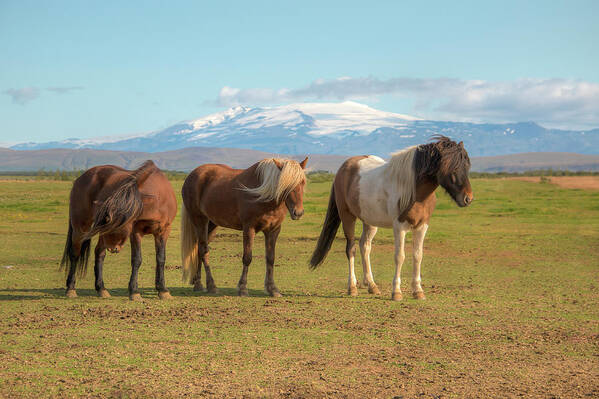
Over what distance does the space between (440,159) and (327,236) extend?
2.85m

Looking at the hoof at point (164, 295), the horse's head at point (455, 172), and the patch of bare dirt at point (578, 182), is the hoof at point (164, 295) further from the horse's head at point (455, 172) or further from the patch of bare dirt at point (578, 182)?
the patch of bare dirt at point (578, 182)

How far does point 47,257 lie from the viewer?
14.8 metres

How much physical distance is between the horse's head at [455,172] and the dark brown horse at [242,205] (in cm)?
210

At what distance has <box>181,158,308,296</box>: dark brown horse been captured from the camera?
958 cm

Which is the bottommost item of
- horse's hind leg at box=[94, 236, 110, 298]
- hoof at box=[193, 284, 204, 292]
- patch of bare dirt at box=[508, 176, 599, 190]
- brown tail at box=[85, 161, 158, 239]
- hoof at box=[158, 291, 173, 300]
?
hoof at box=[193, 284, 204, 292]

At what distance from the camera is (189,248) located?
1071cm

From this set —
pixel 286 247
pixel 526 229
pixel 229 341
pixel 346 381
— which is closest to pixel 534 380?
pixel 346 381

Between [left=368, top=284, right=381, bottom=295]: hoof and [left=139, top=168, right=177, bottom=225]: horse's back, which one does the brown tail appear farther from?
[left=368, top=284, right=381, bottom=295]: hoof

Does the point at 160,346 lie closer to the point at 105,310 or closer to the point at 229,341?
the point at 229,341

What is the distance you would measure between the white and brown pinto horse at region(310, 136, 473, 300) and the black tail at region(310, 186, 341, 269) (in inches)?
14.3

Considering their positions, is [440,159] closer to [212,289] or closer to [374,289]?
[374,289]

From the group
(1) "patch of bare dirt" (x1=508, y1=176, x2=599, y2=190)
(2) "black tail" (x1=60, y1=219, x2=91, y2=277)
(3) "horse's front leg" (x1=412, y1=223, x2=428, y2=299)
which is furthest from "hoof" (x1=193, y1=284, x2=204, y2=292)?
(1) "patch of bare dirt" (x1=508, y1=176, x2=599, y2=190)

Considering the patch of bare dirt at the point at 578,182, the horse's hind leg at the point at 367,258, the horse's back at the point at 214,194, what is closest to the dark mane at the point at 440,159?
the horse's hind leg at the point at 367,258

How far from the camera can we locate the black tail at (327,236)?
11.1 meters
